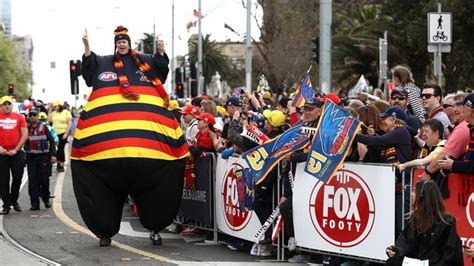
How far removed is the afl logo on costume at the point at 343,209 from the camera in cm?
995

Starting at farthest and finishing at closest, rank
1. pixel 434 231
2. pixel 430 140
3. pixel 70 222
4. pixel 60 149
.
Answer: pixel 60 149
pixel 70 222
pixel 430 140
pixel 434 231

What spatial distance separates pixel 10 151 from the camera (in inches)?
632

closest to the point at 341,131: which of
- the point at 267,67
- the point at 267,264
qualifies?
the point at 267,264

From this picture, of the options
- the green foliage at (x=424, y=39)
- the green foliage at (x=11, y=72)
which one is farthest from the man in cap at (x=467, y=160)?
the green foliage at (x=11, y=72)

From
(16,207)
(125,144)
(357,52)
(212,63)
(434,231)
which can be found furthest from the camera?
(212,63)

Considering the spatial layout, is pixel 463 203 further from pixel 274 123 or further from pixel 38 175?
pixel 38 175

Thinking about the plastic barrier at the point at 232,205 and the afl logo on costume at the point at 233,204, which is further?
the afl logo on costume at the point at 233,204

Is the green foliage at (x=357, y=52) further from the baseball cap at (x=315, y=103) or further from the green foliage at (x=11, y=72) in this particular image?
the green foliage at (x=11, y=72)

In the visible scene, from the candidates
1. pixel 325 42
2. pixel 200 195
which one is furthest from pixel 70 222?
pixel 325 42

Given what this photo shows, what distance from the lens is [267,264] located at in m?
11.1

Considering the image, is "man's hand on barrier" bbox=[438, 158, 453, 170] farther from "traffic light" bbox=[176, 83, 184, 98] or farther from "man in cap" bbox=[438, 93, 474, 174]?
"traffic light" bbox=[176, 83, 184, 98]

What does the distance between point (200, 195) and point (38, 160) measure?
461cm

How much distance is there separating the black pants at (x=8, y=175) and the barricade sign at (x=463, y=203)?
29.4ft

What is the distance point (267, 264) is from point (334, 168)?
4.95ft
